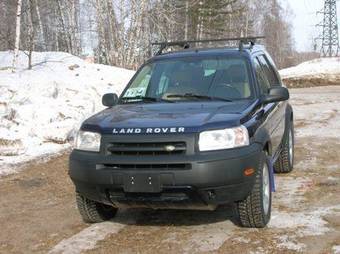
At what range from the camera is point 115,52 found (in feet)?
89.1

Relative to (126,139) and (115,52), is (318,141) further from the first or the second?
(115,52)

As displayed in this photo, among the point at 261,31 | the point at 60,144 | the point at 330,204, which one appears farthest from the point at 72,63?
the point at 261,31

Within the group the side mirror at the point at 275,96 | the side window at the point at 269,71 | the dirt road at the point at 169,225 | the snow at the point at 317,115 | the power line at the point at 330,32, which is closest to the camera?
the dirt road at the point at 169,225

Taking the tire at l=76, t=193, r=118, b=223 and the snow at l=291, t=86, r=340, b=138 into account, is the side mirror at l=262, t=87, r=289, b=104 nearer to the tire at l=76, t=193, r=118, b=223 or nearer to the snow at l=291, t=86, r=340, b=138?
the tire at l=76, t=193, r=118, b=223

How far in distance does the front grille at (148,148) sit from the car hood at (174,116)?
15 centimetres

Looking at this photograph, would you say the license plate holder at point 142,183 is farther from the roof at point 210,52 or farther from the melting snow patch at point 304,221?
the roof at point 210,52

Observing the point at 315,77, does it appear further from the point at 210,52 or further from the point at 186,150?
the point at 186,150

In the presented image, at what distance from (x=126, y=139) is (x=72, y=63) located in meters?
14.1

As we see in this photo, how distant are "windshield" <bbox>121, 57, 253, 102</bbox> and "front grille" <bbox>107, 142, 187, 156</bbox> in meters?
1.15

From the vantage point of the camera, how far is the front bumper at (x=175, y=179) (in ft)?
15.2

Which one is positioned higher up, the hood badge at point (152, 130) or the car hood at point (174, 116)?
the car hood at point (174, 116)

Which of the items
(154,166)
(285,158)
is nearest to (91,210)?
(154,166)

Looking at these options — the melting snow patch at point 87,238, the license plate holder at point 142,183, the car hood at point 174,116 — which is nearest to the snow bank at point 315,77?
the car hood at point 174,116

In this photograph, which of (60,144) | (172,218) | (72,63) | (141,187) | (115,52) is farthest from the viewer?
(115,52)
